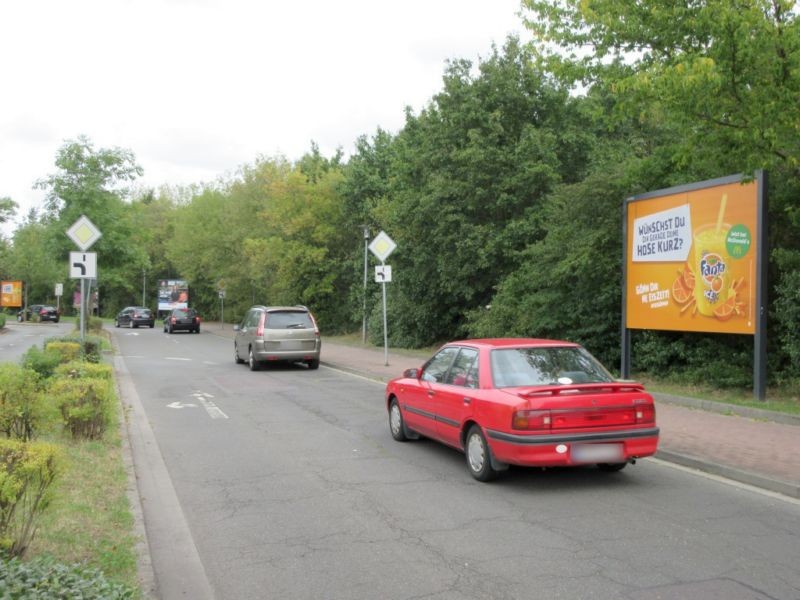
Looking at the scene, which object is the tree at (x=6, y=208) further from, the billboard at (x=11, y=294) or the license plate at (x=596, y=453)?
the license plate at (x=596, y=453)

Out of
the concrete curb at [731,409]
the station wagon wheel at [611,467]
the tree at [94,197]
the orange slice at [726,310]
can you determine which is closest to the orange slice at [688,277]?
the orange slice at [726,310]

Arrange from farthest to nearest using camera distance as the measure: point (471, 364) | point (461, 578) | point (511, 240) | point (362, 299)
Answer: point (362, 299)
point (511, 240)
point (471, 364)
point (461, 578)

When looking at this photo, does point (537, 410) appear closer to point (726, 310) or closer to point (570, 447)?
point (570, 447)

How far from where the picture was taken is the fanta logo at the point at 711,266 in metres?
11.9

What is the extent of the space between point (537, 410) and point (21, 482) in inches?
163

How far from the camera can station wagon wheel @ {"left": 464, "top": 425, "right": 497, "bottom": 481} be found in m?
6.86

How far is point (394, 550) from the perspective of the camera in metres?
5.04

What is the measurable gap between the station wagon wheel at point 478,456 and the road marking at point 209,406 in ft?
17.8

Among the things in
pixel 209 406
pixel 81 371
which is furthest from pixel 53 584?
pixel 209 406

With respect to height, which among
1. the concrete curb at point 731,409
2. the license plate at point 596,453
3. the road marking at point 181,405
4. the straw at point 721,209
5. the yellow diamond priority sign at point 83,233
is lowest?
the road marking at point 181,405

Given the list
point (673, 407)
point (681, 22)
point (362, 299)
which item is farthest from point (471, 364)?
point (362, 299)

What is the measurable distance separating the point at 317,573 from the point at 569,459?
2826mm

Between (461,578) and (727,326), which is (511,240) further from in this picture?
(461,578)

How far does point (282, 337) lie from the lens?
19.4m
